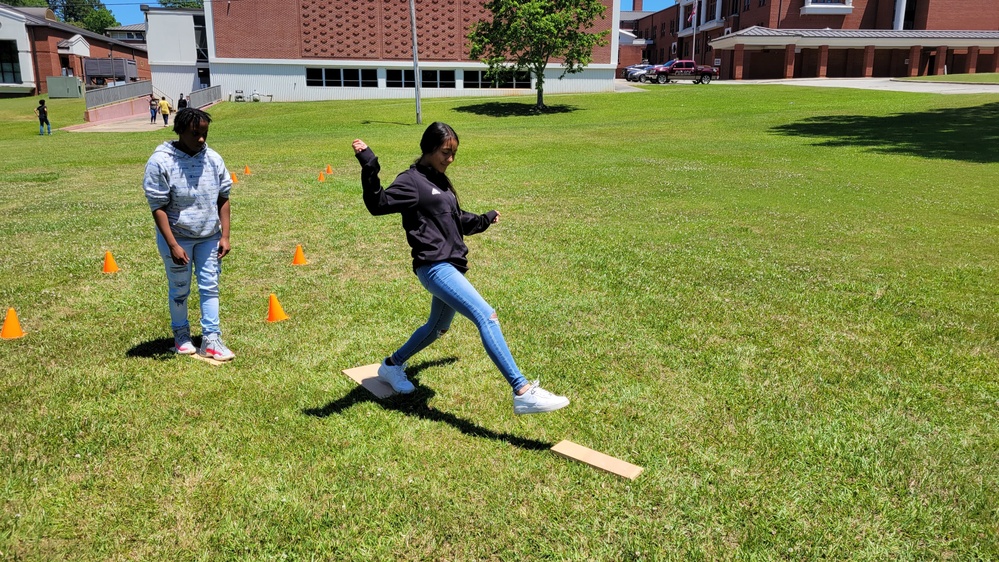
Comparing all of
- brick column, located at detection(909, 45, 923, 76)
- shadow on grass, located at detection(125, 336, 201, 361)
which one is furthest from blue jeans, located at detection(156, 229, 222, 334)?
brick column, located at detection(909, 45, 923, 76)

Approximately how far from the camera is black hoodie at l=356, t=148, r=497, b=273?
4.21 m

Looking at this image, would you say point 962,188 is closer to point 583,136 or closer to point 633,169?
point 633,169

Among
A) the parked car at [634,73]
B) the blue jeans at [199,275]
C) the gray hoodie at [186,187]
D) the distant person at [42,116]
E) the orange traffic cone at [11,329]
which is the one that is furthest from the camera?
the parked car at [634,73]

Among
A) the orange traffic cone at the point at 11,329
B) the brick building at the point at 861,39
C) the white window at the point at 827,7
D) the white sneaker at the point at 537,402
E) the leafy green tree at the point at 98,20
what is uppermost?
the leafy green tree at the point at 98,20

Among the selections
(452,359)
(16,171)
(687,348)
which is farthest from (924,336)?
(16,171)

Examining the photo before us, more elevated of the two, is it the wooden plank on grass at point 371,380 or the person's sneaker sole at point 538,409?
the person's sneaker sole at point 538,409

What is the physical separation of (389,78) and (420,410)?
53611 mm

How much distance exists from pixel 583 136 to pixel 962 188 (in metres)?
14.4

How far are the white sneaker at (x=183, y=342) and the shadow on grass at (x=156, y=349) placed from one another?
0.25 feet

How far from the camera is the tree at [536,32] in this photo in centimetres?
3709

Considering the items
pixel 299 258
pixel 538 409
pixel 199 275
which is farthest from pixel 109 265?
pixel 538 409

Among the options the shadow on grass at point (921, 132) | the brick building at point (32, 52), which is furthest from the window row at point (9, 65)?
the shadow on grass at point (921, 132)

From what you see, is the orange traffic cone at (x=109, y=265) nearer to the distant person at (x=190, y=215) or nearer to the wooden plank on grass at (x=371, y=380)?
the distant person at (x=190, y=215)

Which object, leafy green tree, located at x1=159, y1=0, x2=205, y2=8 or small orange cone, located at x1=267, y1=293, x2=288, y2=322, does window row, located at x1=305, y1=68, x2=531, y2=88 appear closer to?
small orange cone, located at x1=267, y1=293, x2=288, y2=322
